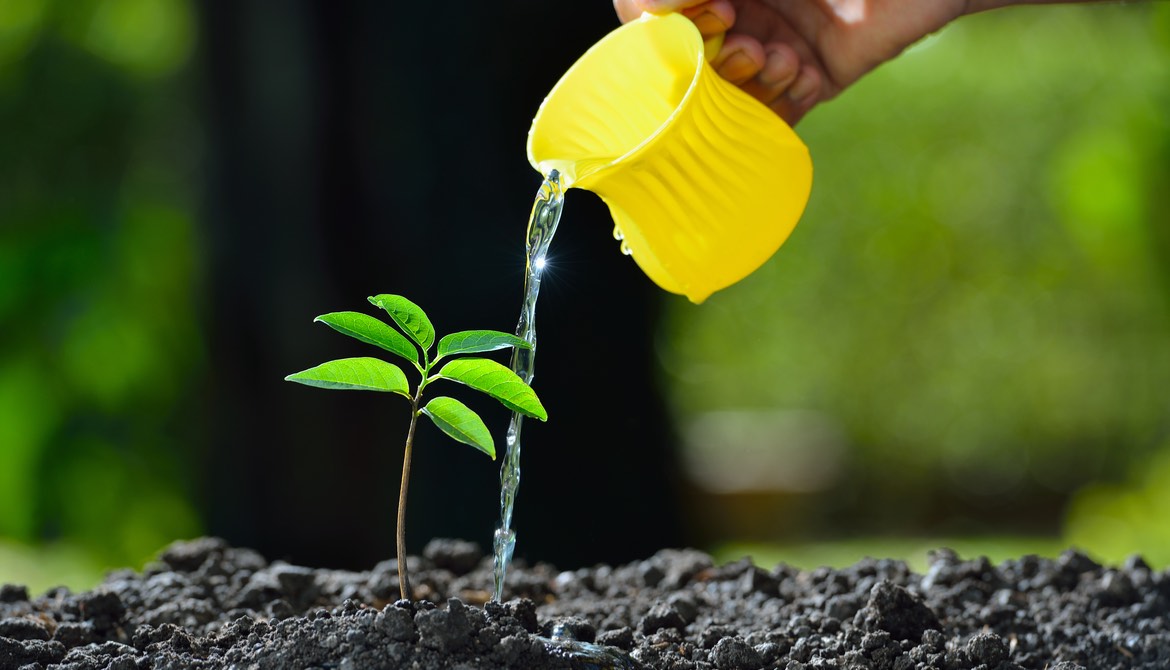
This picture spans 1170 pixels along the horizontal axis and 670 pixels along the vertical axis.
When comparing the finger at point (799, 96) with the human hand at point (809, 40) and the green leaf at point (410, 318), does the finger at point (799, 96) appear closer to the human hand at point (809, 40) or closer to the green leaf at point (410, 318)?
the human hand at point (809, 40)

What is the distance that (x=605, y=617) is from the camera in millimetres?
1343

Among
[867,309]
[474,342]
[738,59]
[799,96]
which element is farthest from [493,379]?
[867,309]

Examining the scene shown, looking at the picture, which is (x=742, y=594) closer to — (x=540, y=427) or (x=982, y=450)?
(x=540, y=427)

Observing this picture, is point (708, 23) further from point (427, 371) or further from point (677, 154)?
point (427, 371)

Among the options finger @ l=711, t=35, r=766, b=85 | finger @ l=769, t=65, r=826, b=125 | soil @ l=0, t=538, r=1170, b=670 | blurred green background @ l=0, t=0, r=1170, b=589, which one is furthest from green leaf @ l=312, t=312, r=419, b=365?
blurred green background @ l=0, t=0, r=1170, b=589

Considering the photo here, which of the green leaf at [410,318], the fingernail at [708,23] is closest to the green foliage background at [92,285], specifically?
the fingernail at [708,23]

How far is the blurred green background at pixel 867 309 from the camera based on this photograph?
4203 millimetres

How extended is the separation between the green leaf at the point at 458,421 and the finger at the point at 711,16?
696 mm

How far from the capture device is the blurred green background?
4203 mm

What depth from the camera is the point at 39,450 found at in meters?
4.01

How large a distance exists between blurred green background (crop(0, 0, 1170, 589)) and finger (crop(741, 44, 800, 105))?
9.99 ft

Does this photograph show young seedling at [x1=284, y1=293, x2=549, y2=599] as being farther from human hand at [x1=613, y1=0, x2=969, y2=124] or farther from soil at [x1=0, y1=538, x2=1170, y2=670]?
human hand at [x1=613, y1=0, x2=969, y2=124]

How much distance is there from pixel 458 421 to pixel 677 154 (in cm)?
43

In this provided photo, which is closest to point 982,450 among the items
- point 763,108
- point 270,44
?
point 270,44
